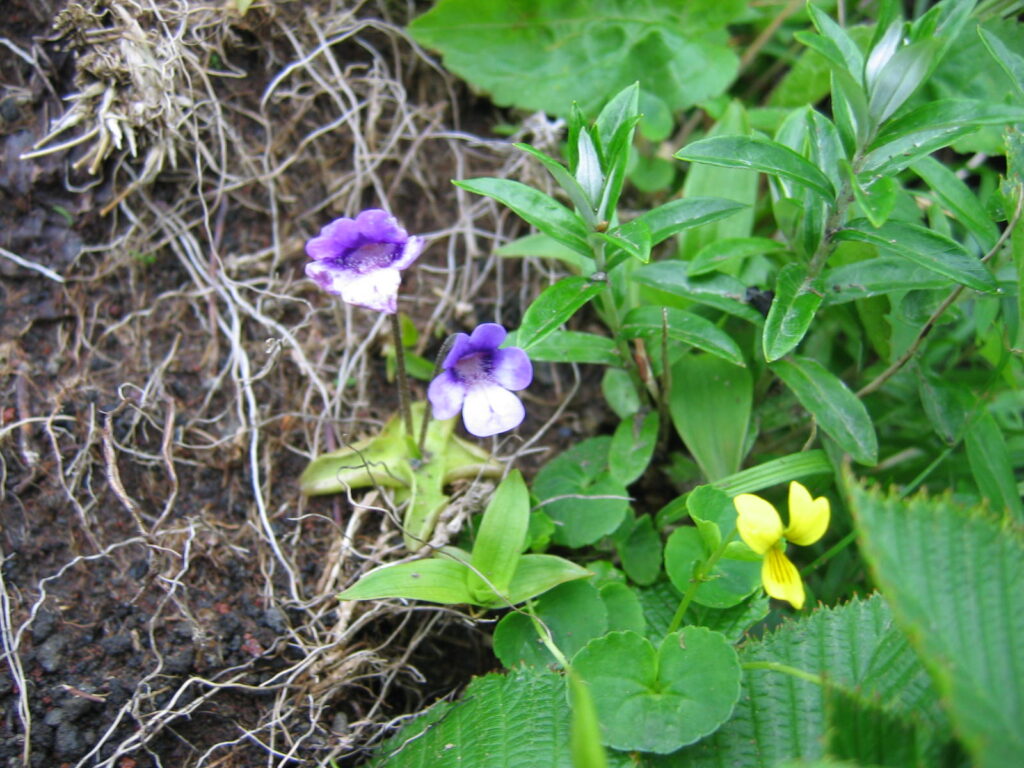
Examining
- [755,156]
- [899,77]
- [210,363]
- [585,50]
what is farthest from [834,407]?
[210,363]

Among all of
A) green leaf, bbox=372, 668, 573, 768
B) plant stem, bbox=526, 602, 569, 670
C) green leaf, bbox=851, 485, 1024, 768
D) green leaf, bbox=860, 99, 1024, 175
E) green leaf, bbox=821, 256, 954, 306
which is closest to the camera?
green leaf, bbox=851, 485, 1024, 768

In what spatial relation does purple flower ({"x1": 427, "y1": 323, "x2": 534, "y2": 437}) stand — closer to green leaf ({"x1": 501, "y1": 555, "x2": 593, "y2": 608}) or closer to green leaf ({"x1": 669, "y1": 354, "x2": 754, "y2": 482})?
green leaf ({"x1": 501, "y1": 555, "x2": 593, "y2": 608})

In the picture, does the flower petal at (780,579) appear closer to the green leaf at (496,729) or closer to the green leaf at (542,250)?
the green leaf at (496,729)

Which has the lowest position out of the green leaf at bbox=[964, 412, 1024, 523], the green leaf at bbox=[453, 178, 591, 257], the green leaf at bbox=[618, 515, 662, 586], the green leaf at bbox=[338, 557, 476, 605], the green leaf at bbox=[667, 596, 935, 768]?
the green leaf at bbox=[618, 515, 662, 586]

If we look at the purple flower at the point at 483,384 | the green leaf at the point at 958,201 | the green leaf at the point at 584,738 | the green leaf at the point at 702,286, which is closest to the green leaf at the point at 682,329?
the green leaf at the point at 702,286

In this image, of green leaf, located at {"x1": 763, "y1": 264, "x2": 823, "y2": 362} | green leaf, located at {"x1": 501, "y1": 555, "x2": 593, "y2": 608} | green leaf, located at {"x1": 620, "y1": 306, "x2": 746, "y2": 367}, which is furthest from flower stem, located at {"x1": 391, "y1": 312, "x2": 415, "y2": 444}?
green leaf, located at {"x1": 763, "y1": 264, "x2": 823, "y2": 362}

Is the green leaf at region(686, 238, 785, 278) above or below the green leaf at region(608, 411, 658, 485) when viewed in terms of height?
above

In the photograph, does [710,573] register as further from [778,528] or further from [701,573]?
[778,528]
